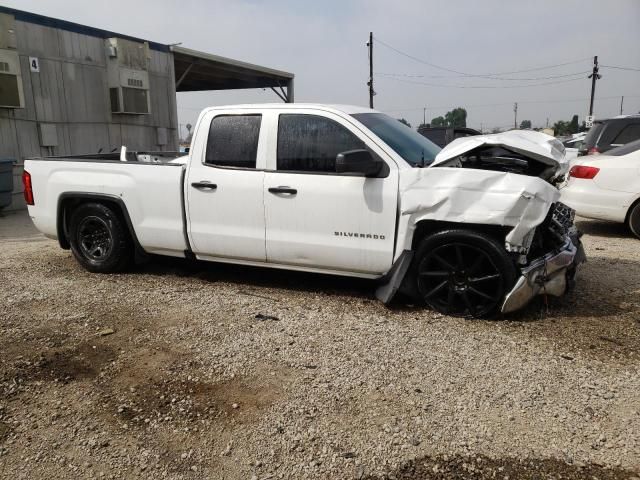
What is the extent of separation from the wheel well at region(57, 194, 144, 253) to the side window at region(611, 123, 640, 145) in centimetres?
879

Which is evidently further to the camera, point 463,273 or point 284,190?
point 284,190

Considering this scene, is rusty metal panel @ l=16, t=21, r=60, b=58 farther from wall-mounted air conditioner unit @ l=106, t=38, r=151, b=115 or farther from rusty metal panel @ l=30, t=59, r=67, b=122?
wall-mounted air conditioner unit @ l=106, t=38, r=151, b=115

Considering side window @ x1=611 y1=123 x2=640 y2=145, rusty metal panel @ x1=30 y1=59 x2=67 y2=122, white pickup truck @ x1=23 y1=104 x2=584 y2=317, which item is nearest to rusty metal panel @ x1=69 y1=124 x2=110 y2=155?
rusty metal panel @ x1=30 y1=59 x2=67 y2=122

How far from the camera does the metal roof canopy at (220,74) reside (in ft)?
57.6

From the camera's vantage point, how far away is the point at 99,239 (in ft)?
19.0

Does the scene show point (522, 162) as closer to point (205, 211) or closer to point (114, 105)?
point (205, 211)

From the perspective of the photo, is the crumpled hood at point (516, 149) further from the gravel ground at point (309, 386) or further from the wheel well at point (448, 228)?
the gravel ground at point (309, 386)

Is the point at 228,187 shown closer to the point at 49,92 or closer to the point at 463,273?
the point at 463,273

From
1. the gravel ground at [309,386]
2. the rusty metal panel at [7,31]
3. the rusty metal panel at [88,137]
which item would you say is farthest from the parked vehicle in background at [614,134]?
the rusty metal panel at [7,31]

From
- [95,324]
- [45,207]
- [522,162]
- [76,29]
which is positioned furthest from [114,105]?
[522,162]

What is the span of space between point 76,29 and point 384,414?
13.8 metres

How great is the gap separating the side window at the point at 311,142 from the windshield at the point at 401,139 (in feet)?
0.76

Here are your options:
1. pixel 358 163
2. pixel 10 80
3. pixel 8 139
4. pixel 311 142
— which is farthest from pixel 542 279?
pixel 8 139

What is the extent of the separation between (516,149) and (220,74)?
1880 centimetres
